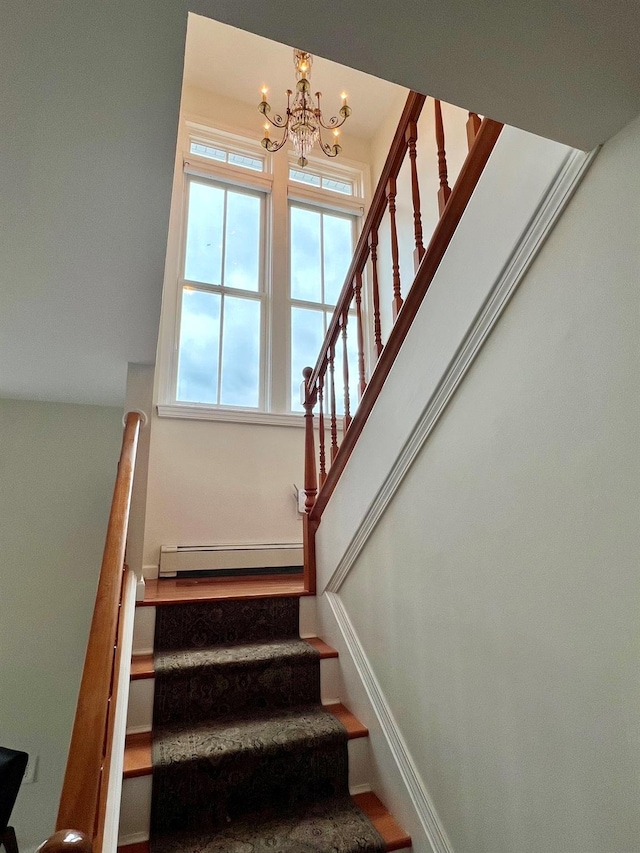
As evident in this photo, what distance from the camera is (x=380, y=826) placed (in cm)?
156

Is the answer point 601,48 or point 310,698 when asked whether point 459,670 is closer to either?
point 310,698

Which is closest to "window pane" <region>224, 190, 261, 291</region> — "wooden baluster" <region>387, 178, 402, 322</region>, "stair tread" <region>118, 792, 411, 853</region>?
"wooden baluster" <region>387, 178, 402, 322</region>

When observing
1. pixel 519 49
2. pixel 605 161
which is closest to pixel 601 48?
pixel 519 49

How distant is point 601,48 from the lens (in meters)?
0.79

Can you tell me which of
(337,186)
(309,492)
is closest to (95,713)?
(309,492)

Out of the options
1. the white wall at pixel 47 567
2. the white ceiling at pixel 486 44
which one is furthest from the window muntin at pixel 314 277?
the white ceiling at pixel 486 44

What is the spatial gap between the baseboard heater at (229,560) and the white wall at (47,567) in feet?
1.54

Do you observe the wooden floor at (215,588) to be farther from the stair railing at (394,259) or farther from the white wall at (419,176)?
the white wall at (419,176)

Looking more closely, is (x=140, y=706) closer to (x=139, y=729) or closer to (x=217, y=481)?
(x=139, y=729)

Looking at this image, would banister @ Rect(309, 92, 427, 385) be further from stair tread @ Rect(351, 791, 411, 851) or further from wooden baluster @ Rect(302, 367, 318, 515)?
stair tread @ Rect(351, 791, 411, 851)

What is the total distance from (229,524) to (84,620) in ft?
3.34

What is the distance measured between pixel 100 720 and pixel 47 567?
7.13 feet

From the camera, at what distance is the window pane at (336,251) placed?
13.9ft

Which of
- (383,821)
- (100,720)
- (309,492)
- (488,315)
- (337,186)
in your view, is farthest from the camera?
(337,186)
